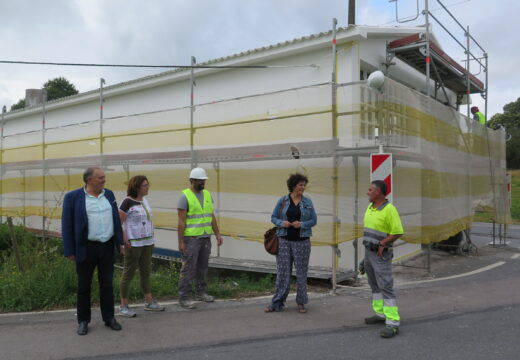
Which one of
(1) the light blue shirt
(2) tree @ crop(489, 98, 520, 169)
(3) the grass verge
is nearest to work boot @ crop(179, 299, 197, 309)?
(1) the light blue shirt

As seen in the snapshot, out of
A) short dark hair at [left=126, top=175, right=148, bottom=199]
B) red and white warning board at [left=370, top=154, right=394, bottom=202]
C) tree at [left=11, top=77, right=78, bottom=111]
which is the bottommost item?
short dark hair at [left=126, top=175, right=148, bottom=199]

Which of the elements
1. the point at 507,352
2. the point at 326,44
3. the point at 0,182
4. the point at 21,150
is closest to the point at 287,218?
the point at 507,352

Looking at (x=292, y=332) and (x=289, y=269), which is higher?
(x=289, y=269)

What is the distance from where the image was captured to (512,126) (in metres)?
49.2

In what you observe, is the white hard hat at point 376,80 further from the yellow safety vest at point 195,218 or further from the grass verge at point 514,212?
the grass verge at point 514,212

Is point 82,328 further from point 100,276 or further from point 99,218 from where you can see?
point 99,218

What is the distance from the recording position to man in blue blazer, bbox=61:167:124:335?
171 inches

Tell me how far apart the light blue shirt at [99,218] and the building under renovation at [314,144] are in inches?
115

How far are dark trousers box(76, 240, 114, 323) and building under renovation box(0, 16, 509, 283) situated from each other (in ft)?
9.28

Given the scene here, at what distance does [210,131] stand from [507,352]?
577 cm

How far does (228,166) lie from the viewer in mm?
7738

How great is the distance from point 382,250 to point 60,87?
169ft

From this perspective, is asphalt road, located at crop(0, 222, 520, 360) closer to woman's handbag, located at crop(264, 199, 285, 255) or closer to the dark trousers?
the dark trousers

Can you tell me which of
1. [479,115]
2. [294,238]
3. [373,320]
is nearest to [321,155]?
[294,238]
